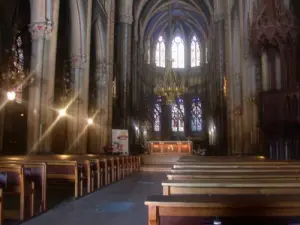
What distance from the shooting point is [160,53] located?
4953cm

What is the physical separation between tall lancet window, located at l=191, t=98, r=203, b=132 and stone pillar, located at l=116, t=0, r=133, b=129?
18.4 meters

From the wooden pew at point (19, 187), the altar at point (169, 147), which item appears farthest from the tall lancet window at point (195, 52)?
the wooden pew at point (19, 187)

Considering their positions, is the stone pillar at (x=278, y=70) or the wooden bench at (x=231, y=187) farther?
the stone pillar at (x=278, y=70)

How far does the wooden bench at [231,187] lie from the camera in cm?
321

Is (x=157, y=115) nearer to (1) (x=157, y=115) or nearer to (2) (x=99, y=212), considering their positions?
(1) (x=157, y=115)

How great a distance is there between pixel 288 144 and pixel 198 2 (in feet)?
97.2

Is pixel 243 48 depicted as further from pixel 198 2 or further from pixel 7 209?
pixel 198 2

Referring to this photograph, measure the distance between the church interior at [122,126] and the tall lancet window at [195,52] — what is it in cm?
1325

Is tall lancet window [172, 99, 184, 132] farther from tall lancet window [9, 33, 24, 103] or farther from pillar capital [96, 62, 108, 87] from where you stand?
tall lancet window [9, 33, 24, 103]

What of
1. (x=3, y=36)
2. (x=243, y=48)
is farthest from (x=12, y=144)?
(x=243, y=48)

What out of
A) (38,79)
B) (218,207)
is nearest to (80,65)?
(38,79)

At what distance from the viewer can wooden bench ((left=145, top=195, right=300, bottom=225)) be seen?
6.97 ft

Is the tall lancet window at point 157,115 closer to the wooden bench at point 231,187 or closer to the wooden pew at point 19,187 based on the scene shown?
the wooden pew at point 19,187

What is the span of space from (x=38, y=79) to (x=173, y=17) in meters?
35.7
